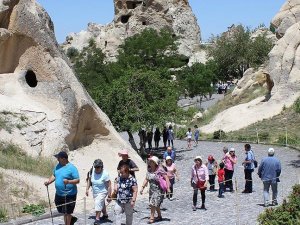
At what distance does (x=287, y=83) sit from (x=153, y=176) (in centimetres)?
2184

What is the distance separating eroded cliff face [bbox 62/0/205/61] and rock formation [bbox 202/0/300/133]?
22972 millimetres

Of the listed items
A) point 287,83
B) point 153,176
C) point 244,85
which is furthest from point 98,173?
point 244,85

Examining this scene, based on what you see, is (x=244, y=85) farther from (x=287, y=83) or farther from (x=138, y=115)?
(x=138, y=115)

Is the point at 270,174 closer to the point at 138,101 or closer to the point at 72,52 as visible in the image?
the point at 138,101

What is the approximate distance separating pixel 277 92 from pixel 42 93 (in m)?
18.3

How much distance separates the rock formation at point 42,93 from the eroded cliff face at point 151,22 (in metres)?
39.3

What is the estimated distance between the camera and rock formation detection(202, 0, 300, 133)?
3228 centimetres

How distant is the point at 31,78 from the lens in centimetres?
1822

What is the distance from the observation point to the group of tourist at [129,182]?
34.9 ft

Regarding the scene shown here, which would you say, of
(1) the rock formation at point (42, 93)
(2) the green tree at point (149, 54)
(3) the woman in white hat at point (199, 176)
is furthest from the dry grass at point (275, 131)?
(3) the woman in white hat at point (199, 176)

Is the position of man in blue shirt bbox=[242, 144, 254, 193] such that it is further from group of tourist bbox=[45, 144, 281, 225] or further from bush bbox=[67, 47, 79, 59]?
bush bbox=[67, 47, 79, 59]

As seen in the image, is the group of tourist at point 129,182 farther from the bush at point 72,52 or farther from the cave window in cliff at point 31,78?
the bush at point 72,52

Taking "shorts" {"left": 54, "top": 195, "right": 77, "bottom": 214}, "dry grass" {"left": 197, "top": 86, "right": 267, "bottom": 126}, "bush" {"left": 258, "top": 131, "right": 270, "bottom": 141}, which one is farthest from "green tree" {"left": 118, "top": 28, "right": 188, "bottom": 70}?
"shorts" {"left": 54, "top": 195, "right": 77, "bottom": 214}

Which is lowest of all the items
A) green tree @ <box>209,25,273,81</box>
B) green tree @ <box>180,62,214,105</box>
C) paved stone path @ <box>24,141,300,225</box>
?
paved stone path @ <box>24,141,300,225</box>
